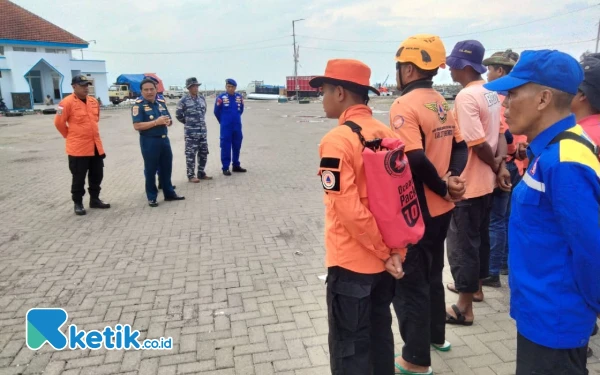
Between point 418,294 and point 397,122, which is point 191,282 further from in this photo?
point 397,122

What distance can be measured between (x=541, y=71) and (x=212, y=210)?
5519 mm

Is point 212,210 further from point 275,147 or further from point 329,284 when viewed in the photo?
point 275,147

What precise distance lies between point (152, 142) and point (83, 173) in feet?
3.75

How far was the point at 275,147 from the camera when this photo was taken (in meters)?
13.5

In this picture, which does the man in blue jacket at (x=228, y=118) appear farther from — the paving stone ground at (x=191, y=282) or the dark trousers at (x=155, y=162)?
the dark trousers at (x=155, y=162)

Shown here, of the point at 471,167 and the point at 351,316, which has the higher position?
the point at 471,167

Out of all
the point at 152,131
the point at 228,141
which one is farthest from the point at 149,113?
the point at 228,141

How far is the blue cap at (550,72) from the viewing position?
5.50 feet

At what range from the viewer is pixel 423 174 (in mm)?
2486

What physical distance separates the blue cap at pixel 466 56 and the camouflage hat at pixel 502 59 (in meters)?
0.39

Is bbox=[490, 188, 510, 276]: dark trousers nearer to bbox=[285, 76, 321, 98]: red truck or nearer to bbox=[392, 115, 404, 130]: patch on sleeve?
bbox=[392, 115, 404, 130]: patch on sleeve

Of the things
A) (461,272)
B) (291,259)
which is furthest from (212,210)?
(461,272)

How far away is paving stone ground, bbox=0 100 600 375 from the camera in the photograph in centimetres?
296

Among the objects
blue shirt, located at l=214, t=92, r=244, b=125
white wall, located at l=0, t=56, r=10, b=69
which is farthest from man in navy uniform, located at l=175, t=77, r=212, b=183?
white wall, located at l=0, t=56, r=10, b=69
